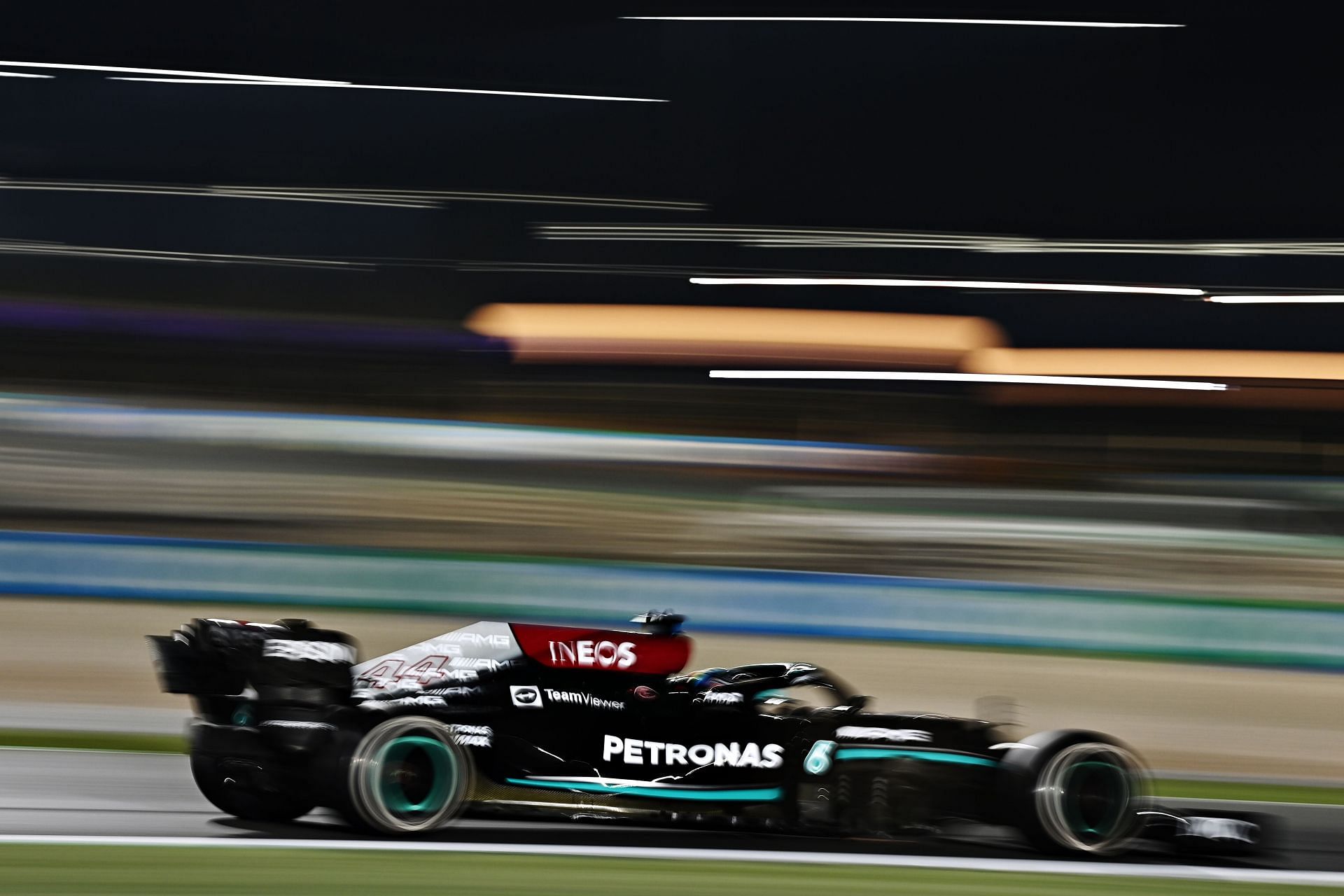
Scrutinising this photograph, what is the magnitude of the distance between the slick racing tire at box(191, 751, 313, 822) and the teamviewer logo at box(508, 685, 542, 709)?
73 cm

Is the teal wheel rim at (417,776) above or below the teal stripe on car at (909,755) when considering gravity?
below

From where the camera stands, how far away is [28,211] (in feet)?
40.2

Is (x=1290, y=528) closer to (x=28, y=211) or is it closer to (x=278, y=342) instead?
(x=278, y=342)

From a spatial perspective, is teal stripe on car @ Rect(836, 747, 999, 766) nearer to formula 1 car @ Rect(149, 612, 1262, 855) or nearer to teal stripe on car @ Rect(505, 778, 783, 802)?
formula 1 car @ Rect(149, 612, 1262, 855)

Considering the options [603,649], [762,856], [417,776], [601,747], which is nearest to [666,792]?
[601,747]

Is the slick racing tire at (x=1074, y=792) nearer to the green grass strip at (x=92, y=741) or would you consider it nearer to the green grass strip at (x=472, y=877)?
the green grass strip at (x=472, y=877)

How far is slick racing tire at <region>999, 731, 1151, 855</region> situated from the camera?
16.3ft

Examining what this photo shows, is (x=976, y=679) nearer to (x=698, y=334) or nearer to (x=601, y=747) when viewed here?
(x=698, y=334)

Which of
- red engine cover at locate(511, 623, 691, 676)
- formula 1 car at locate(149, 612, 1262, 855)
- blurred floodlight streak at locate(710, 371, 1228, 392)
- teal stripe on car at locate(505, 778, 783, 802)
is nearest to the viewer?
formula 1 car at locate(149, 612, 1262, 855)

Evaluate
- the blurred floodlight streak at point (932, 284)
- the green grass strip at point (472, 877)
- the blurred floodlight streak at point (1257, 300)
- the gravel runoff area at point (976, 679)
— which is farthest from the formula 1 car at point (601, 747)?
the blurred floodlight streak at point (1257, 300)

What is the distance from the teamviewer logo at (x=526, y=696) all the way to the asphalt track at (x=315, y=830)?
40cm

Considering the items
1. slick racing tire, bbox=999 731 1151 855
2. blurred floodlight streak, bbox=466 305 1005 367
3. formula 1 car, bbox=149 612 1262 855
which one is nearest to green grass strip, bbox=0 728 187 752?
formula 1 car, bbox=149 612 1262 855

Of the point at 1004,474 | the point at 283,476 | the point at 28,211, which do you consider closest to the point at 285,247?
the point at 28,211

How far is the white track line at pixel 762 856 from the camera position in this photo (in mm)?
4340
